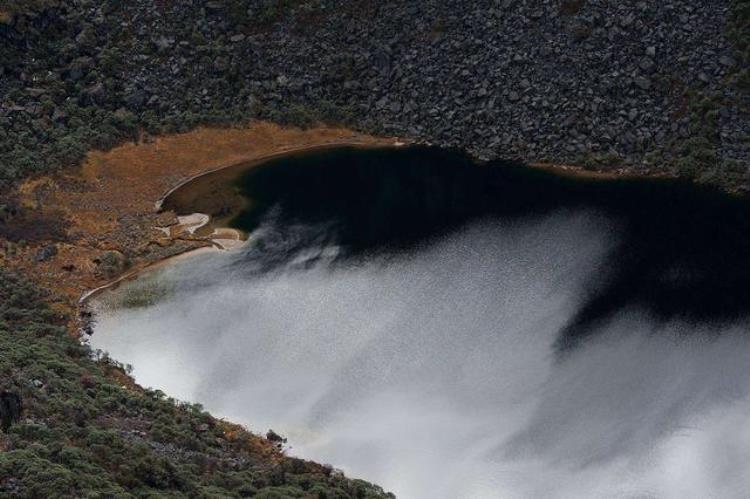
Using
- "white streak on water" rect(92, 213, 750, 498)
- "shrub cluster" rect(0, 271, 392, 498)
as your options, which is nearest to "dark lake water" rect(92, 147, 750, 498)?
"white streak on water" rect(92, 213, 750, 498)

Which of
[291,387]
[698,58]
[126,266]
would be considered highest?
[698,58]

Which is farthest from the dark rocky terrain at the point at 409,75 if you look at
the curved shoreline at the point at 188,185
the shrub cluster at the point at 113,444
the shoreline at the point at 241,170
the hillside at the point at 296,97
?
the shrub cluster at the point at 113,444

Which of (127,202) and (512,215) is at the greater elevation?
(127,202)

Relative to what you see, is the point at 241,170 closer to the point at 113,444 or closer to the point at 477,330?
the point at 477,330

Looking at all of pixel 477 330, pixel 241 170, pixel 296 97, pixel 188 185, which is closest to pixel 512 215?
pixel 477 330

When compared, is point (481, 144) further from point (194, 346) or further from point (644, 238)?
Result: point (194, 346)

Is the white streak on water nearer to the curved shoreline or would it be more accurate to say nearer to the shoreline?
the curved shoreline

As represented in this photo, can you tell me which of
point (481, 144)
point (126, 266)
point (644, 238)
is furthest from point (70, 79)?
point (644, 238)
